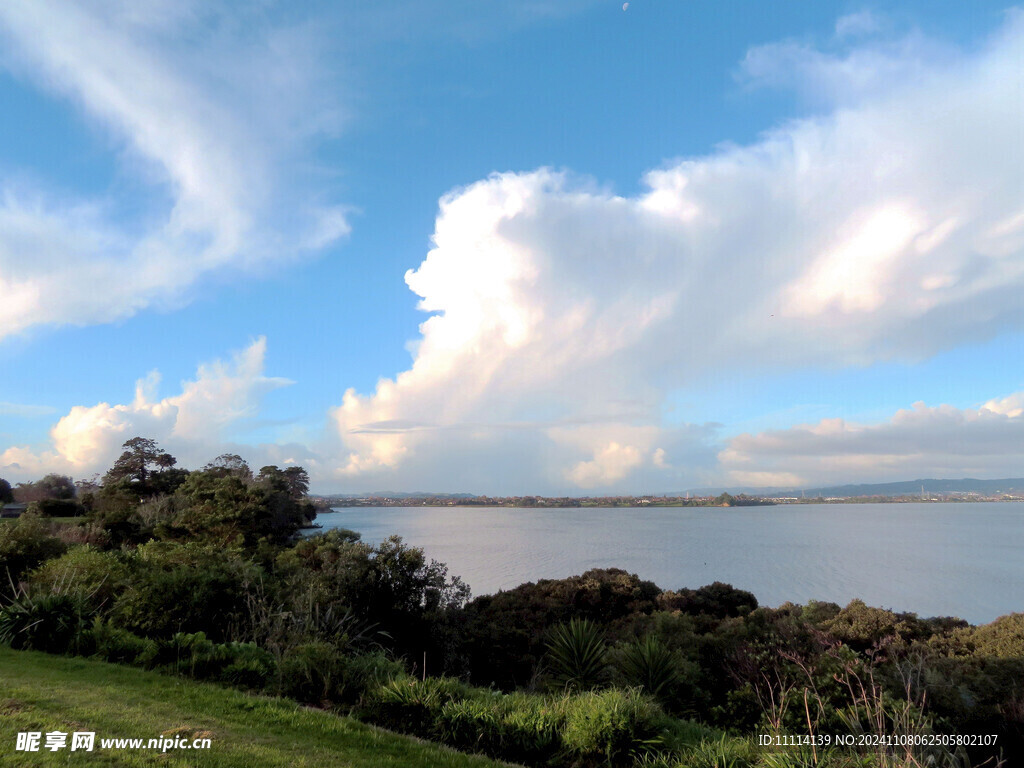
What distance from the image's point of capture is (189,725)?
5234 mm

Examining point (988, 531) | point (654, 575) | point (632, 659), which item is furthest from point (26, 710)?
point (988, 531)

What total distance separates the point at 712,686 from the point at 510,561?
26014mm

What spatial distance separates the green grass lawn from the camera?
14.6 feet

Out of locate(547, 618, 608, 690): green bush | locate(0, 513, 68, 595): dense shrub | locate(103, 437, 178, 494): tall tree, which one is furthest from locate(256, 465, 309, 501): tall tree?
locate(547, 618, 608, 690): green bush

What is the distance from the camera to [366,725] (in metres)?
5.95

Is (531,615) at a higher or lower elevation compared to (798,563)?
higher

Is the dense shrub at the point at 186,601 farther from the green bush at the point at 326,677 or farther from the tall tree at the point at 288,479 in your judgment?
the tall tree at the point at 288,479

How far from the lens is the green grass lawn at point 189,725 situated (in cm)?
445

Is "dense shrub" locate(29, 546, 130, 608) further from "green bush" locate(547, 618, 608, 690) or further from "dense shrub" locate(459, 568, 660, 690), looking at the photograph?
"dense shrub" locate(459, 568, 660, 690)

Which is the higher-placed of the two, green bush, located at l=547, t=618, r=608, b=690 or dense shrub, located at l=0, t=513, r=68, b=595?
dense shrub, located at l=0, t=513, r=68, b=595

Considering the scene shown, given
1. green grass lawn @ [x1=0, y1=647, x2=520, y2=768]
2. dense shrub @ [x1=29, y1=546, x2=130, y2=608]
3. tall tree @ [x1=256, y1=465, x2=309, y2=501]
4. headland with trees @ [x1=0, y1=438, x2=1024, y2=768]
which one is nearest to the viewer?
green grass lawn @ [x1=0, y1=647, x2=520, y2=768]

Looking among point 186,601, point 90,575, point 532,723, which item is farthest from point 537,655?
point 90,575

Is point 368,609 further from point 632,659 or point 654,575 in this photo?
point 654,575

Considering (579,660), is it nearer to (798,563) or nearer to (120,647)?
(120,647)
